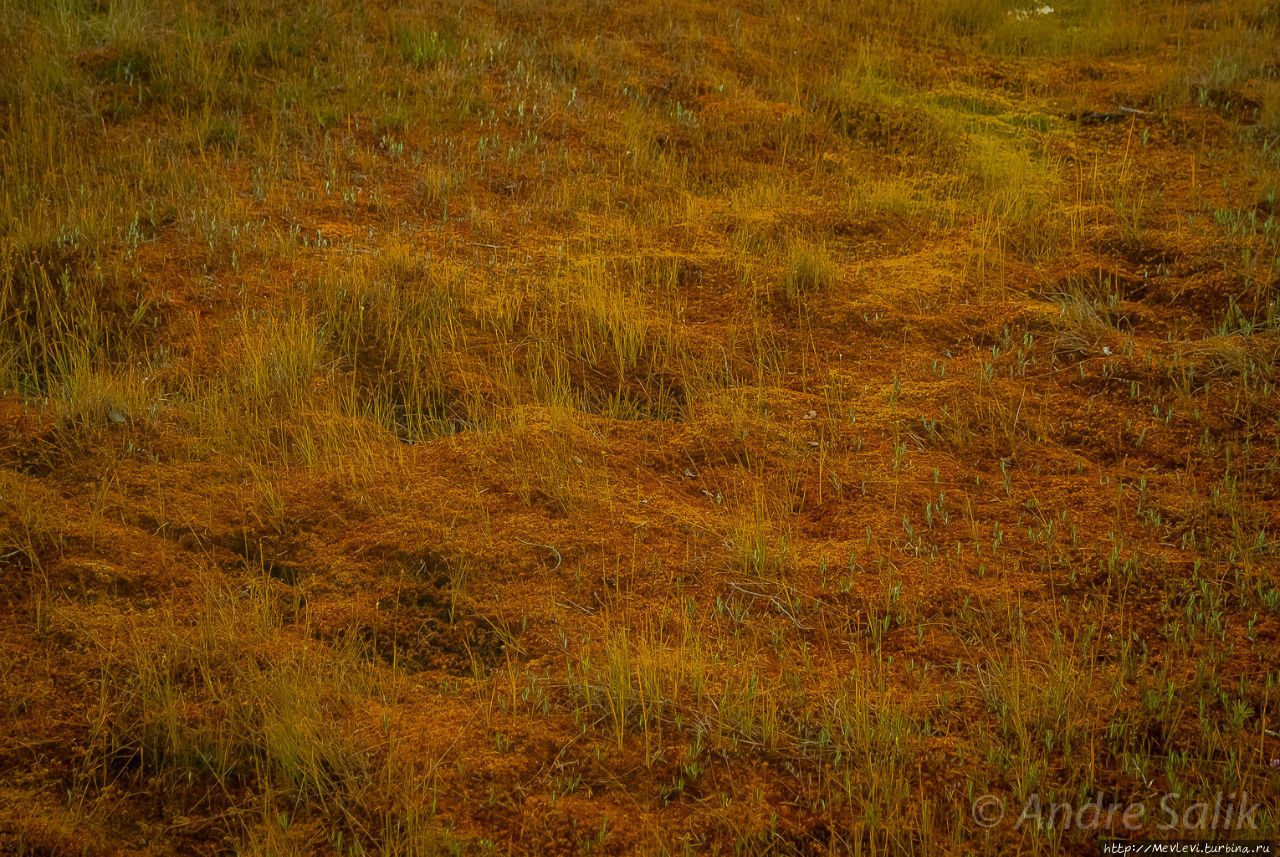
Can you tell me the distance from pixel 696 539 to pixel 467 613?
0.87 meters

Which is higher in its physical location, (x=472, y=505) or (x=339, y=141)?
(x=339, y=141)

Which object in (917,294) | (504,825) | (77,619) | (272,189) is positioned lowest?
(504,825)

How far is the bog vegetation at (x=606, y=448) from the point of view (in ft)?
9.02

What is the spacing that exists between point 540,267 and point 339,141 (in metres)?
2.11

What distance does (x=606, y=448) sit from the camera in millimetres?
4289

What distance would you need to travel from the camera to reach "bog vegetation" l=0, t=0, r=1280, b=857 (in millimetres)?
2750

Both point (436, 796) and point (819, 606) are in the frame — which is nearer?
point (436, 796)

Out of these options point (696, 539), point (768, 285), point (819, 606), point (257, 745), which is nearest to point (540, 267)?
point (768, 285)

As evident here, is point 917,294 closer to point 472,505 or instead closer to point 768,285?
point 768,285

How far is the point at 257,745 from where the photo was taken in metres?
2.79

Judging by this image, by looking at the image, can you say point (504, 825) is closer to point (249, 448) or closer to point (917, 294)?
point (249, 448)

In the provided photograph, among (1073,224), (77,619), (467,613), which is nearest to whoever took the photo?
(77,619)

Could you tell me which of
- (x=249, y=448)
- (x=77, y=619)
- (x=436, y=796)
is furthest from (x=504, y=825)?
(x=249, y=448)

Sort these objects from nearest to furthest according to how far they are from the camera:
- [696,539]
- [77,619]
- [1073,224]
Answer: [77,619] → [696,539] → [1073,224]
